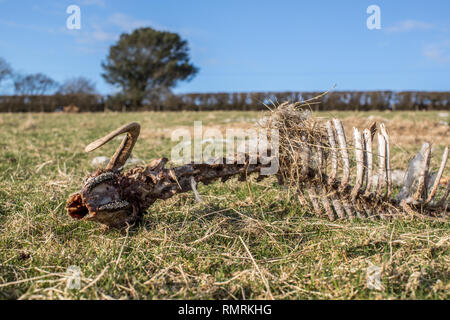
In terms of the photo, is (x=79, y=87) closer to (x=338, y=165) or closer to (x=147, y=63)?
(x=147, y=63)

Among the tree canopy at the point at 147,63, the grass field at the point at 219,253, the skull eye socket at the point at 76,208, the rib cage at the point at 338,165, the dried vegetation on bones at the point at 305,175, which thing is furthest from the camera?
the tree canopy at the point at 147,63

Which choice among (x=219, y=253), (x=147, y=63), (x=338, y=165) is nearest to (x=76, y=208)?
(x=219, y=253)

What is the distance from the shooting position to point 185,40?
46188mm

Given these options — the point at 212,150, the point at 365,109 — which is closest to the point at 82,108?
the point at 365,109

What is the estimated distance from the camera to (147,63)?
143 ft

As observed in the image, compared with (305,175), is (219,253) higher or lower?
lower

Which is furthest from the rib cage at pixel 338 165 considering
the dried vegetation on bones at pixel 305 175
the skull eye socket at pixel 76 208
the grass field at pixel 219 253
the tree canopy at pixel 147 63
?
the tree canopy at pixel 147 63

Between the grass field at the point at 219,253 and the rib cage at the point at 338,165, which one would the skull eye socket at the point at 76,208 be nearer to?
the grass field at the point at 219,253

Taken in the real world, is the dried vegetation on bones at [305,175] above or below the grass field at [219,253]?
above

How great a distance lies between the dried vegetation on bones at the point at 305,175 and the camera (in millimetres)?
2887

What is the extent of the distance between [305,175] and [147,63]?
42.9 meters

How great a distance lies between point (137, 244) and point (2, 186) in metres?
2.81

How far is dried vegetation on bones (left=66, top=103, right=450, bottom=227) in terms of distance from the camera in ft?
9.47

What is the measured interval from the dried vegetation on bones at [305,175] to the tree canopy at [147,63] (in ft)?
131
